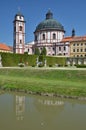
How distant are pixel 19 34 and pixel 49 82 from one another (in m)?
78.4

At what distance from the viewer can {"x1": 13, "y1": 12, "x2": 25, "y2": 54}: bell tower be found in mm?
99875

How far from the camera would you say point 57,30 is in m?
98.9

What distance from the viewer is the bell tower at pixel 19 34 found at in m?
99.9

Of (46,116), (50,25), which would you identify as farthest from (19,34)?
(46,116)

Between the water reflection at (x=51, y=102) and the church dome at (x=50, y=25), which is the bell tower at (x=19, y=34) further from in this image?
the water reflection at (x=51, y=102)

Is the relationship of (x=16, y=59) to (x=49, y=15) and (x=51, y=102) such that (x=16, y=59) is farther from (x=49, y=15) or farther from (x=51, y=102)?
(x=49, y=15)

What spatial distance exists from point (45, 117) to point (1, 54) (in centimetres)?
4075

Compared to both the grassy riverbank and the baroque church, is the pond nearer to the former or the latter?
the grassy riverbank

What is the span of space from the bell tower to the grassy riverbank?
209 ft

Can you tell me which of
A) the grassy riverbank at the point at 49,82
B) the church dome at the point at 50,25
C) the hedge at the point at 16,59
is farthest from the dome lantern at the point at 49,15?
the grassy riverbank at the point at 49,82

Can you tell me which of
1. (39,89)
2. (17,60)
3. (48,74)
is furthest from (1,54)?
(39,89)

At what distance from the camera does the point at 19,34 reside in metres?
100

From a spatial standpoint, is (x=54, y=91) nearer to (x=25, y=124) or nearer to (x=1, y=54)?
(x=25, y=124)

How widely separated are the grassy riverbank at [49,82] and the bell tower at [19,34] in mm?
63795
